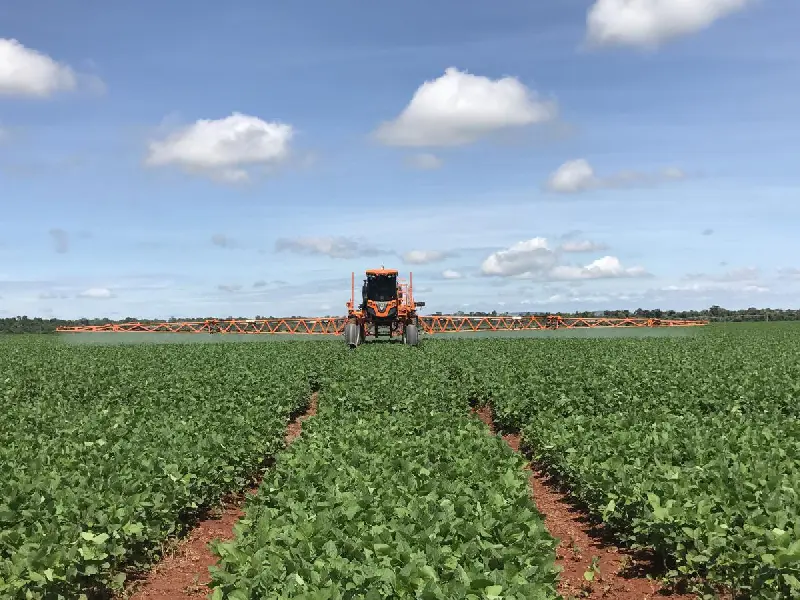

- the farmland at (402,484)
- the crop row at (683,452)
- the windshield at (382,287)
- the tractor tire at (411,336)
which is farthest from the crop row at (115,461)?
the windshield at (382,287)

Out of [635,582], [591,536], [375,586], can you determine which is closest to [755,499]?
[635,582]

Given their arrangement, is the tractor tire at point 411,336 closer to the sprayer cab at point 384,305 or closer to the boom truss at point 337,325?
the sprayer cab at point 384,305

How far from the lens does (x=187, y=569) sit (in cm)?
854

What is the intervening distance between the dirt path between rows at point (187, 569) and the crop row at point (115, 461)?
0.24 metres

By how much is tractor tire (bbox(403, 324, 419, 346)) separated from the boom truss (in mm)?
15683

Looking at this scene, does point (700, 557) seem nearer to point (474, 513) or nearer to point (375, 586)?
point (474, 513)

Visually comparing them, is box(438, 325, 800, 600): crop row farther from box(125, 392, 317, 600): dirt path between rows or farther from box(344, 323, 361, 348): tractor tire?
box(344, 323, 361, 348): tractor tire

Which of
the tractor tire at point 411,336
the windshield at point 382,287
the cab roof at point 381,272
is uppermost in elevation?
the cab roof at point 381,272

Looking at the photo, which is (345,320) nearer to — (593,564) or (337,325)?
(337,325)

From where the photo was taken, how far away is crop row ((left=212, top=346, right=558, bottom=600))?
5.20 metres

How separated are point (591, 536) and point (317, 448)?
387cm

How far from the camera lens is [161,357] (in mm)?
28234

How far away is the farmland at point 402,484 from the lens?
5.88 metres

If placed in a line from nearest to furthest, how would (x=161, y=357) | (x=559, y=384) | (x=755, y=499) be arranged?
(x=755, y=499)
(x=559, y=384)
(x=161, y=357)
